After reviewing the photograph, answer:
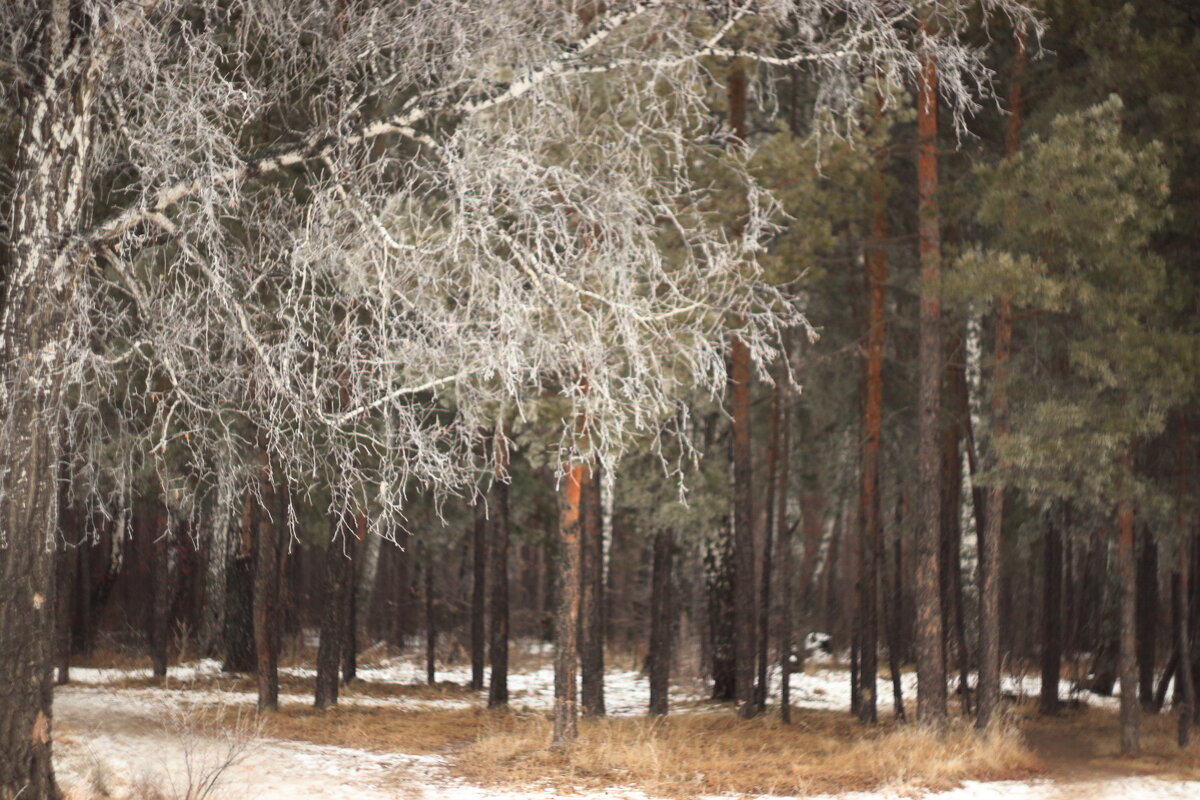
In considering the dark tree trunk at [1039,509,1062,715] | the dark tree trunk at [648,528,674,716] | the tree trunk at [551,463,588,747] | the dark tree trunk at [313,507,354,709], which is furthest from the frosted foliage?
the dark tree trunk at [1039,509,1062,715]

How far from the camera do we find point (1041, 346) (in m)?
14.4

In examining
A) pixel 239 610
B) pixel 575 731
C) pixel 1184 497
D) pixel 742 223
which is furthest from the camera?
pixel 239 610

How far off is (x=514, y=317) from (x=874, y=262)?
30.9 ft

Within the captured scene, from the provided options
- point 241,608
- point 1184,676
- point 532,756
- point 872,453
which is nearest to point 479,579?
point 241,608

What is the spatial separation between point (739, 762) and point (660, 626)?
4.95 meters

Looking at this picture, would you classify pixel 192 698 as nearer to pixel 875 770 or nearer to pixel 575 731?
pixel 575 731

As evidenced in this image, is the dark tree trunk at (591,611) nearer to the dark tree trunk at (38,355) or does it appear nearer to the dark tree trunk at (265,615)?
the dark tree trunk at (265,615)

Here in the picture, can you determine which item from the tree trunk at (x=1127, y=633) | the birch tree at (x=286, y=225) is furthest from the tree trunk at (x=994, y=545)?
the birch tree at (x=286, y=225)

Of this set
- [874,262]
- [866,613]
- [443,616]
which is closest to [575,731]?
[866,613]

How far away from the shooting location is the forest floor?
962 cm

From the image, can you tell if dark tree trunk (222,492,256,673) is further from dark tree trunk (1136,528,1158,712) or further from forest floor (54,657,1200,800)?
dark tree trunk (1136,528,1158,712)

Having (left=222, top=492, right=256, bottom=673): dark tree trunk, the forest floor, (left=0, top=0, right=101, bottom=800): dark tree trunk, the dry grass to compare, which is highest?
(left=0, top=0, right=101, bottom=800): dark tree trunk

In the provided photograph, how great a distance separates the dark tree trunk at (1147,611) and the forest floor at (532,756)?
61 centimetres

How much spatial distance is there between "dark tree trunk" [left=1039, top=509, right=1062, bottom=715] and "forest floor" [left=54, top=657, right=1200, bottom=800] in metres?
0.83
